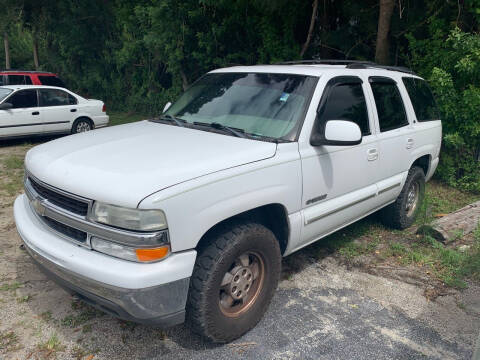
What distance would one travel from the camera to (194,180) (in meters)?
2.61

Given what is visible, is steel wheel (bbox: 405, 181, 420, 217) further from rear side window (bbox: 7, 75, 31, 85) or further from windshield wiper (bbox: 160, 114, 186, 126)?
rear side window (bbox: 7, 75, 31, 85)

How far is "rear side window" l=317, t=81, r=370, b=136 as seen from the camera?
370 cm

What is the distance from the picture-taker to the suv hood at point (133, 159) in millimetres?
2525

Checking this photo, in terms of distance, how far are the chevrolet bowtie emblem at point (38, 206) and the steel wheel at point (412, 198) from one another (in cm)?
412

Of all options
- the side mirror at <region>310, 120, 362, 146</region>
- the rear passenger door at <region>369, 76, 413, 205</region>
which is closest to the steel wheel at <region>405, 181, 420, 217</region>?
the rear passenger door at <region>369, 76, 413, 205</region>

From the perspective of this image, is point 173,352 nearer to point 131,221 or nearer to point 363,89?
point 131,221

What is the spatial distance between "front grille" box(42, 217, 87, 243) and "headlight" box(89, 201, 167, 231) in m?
0.26

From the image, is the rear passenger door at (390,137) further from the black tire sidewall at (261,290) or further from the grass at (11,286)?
the grass at (11,286)

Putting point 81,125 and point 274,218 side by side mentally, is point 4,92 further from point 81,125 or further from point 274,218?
point 274,218

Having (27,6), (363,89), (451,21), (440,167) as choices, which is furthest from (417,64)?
(27,6)

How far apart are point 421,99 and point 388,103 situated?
1036 mm

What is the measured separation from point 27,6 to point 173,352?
1953cm

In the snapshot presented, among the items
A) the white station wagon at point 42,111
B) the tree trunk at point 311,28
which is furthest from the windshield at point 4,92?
the tree trunk at point 311,28

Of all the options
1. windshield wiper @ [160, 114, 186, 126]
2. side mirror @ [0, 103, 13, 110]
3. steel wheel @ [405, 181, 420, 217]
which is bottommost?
steel wheel @ [405, 181, 420, 217]
